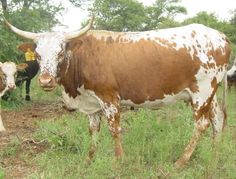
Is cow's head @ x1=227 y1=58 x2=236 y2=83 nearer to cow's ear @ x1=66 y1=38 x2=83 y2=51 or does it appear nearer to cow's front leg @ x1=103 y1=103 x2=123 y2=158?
cow's front leg @ x1=103 y1=103 x2=123 y2=158

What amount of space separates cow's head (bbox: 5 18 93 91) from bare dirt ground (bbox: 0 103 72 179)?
1.30 metres

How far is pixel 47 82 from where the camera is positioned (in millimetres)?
5652

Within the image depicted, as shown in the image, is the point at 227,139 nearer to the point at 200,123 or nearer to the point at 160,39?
the point at 200,123

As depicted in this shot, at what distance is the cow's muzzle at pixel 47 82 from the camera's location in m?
5.65

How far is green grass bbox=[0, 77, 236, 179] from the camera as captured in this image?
574cm

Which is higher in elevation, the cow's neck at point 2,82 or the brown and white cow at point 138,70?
the brown and white cow at point 138,70

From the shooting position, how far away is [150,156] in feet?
21.2

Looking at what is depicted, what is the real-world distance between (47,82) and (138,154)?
1701 mm

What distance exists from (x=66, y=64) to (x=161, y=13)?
3313 centimetres

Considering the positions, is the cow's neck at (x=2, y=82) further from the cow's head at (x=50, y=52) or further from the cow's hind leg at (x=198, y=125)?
the cow's hind leg at (x=198, y=125)

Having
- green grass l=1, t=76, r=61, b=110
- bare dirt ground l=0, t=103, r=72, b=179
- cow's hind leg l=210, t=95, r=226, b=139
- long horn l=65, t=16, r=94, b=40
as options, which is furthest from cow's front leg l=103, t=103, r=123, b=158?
green grass l=1, t=76, r=61, b=110

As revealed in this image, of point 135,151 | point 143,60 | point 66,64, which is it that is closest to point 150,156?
point 135,151

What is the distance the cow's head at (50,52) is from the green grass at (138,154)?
1.17 meters

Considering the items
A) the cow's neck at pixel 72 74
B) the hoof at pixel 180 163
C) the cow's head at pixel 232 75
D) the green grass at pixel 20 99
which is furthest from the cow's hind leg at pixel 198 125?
the cow's head at pixel 232 75
